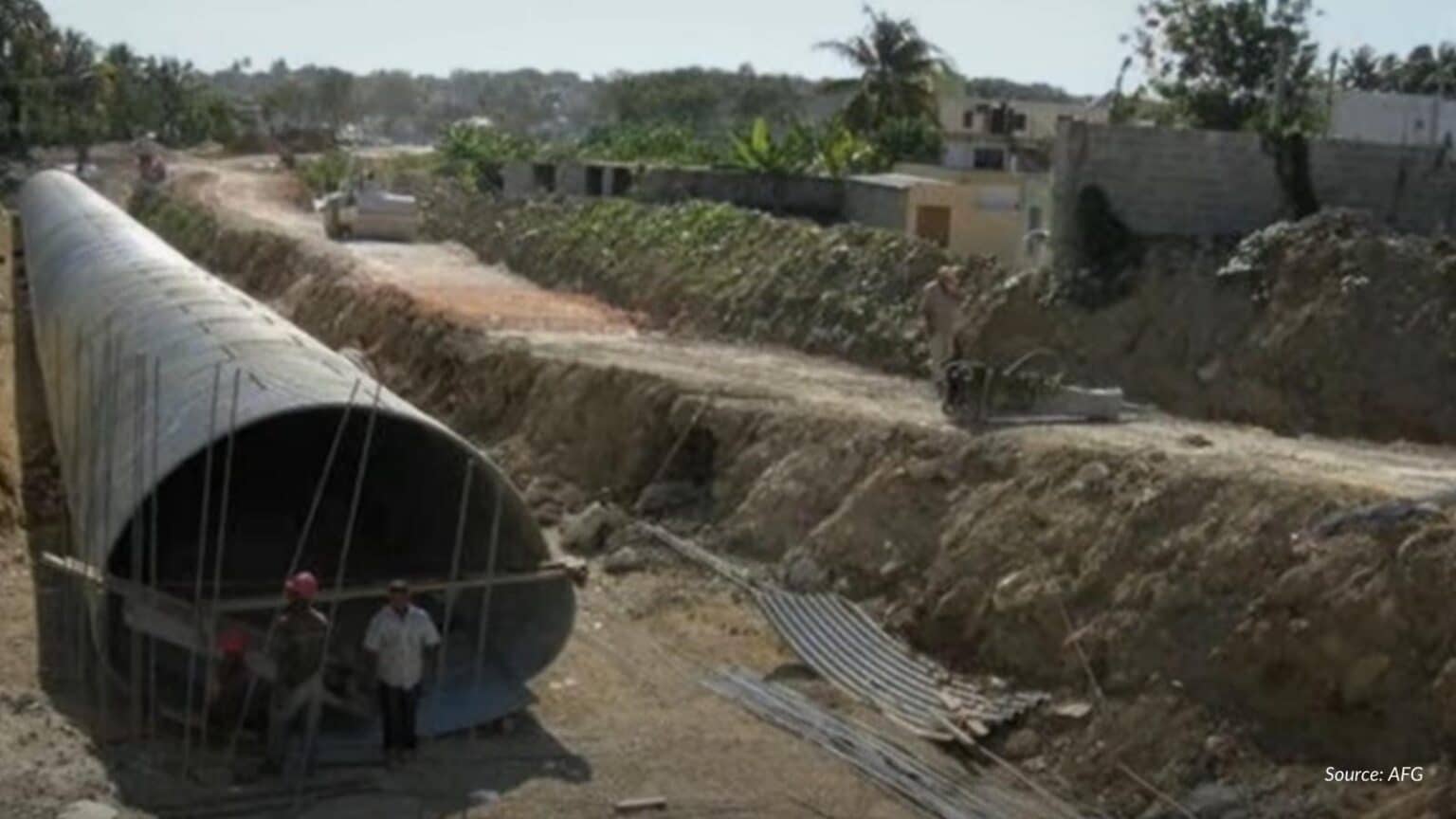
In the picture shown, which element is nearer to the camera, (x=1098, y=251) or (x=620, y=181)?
(x=1098, y=251)

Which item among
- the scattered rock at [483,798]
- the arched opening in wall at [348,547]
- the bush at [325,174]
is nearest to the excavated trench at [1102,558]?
the arched opening in wall at [348,547]

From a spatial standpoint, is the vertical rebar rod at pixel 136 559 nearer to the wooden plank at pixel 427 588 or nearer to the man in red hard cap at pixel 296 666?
the wooden plank at pixel 427 588

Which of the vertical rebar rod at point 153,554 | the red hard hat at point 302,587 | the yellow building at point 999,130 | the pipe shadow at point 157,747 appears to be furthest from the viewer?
the yellow building at point 999,130

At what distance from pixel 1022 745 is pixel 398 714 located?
186 inches

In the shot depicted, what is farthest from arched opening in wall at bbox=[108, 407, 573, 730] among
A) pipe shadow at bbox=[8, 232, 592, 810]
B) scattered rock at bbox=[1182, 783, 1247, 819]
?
scattered rock at bbox=[1182, 783, 1247, 819]

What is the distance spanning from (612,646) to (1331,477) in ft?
20.9

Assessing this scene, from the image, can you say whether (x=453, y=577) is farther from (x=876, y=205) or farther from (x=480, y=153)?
(x=480, y=153)

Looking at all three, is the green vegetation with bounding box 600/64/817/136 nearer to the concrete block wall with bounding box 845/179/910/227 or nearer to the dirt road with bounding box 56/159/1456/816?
the concrete block wall with bounding box 845/179/910/227

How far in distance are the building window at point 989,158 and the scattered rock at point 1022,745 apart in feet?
126

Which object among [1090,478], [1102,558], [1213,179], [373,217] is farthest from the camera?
[373,217]

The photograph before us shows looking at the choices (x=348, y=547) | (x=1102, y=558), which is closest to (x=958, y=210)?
(x=1102, y=558)

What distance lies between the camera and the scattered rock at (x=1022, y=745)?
13633 mm

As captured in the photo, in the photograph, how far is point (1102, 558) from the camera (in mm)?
14805

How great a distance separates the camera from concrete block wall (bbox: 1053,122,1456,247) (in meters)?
22.5
